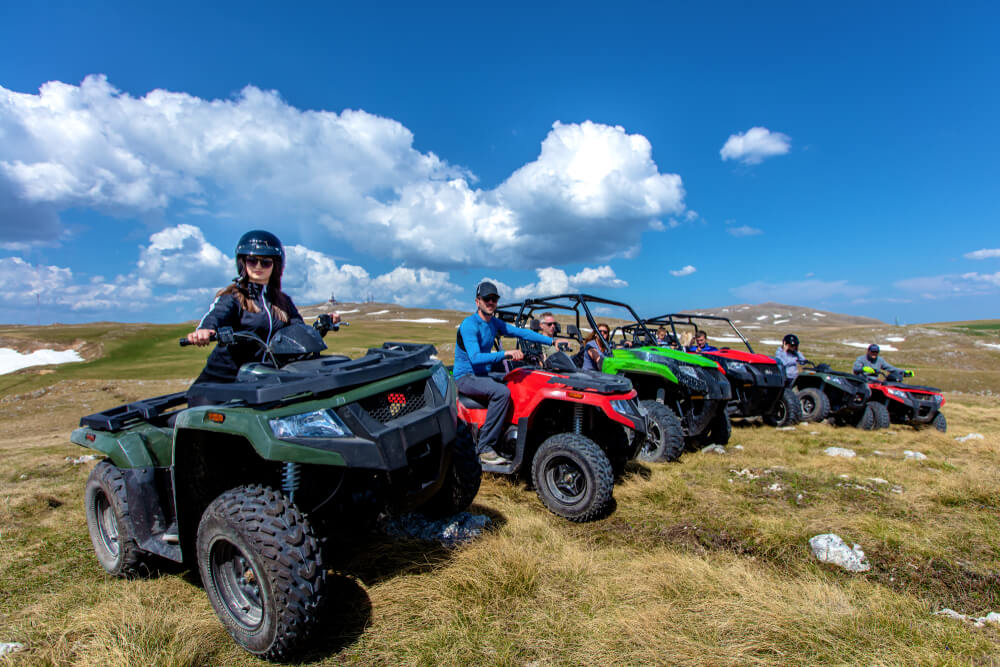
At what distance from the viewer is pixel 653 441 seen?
6.36 metres

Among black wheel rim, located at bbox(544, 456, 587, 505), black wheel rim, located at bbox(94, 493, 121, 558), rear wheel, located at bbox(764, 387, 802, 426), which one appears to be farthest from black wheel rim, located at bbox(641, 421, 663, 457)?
black wheel rim, located at bbox(94, 493, 121, 558)

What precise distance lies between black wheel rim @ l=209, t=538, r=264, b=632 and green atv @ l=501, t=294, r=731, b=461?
13.9 ft

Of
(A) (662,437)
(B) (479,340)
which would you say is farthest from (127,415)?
(A) (662,437)

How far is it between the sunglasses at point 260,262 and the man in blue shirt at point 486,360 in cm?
178

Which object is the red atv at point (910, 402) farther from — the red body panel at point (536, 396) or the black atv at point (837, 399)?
the red body panel at point (536, 396)

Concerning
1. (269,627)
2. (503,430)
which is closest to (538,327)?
(503,430)

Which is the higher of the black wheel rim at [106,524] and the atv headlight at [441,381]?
the atv headlight at [441,381]

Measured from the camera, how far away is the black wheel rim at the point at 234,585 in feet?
8.48

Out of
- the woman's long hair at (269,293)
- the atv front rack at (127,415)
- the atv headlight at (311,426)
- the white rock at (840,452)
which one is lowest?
the white rock at (840,452)

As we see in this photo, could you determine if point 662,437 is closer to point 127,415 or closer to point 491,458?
point 491,458

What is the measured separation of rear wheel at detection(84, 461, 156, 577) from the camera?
125 inches

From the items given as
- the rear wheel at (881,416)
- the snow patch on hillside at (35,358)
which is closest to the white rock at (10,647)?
the rear wheel at (881,416)

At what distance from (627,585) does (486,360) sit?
246 cm

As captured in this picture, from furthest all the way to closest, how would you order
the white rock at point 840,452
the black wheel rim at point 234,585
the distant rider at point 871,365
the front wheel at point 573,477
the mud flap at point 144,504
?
the distant rider at point 871,365 < the white rock at point 840,452 < the front wheel at point 573,477 < the mud flap at point 144,504 < the black wheel rim at point 234,585
